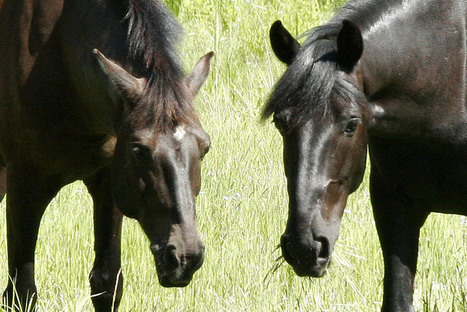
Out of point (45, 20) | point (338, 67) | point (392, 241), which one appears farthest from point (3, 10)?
point (392, 241)

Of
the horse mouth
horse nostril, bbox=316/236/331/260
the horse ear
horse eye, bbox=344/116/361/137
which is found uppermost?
the horse ear

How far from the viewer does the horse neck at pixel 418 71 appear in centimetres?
406

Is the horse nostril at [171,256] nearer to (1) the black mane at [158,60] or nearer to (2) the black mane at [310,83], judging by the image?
(1) the black mane at [158,60]

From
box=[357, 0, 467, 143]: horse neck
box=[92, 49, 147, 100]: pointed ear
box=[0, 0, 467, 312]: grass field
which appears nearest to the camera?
box=[92, 49, 147, 100]: pointed ear

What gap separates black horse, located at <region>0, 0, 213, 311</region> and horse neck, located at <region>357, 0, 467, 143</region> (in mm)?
740

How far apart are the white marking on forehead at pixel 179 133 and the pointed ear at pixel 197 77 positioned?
260 mm

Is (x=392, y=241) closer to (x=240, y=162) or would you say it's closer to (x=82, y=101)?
(x=82, y=101)

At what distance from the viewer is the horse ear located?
13.0 feet

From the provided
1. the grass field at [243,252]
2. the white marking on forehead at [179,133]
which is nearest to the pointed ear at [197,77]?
the grass field at [243,252]

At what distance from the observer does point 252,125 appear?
274 inches

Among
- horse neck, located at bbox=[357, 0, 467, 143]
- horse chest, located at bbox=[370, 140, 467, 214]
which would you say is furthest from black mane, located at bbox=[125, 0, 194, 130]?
horse chest, located at bbox=[370, 140, 467, 214]

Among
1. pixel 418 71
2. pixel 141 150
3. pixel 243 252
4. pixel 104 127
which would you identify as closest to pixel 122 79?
pixel 141 150

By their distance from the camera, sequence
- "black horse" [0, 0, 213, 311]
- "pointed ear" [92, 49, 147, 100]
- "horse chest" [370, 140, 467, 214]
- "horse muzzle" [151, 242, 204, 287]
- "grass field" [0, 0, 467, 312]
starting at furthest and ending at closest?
"grass field" [0, 0, 467, 312] < "horse chest" [370, 140, 467, 214] < "pointed ear" [92, 49, 147, 100] < "black horse" [0, 0, 213, 311] < "horse muzzle" [151, 242, 204, 287]

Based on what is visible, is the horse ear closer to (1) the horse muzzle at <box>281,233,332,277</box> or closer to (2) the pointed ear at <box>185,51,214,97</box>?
(2) the pointed ear at <box>185,51,214,97</box>
